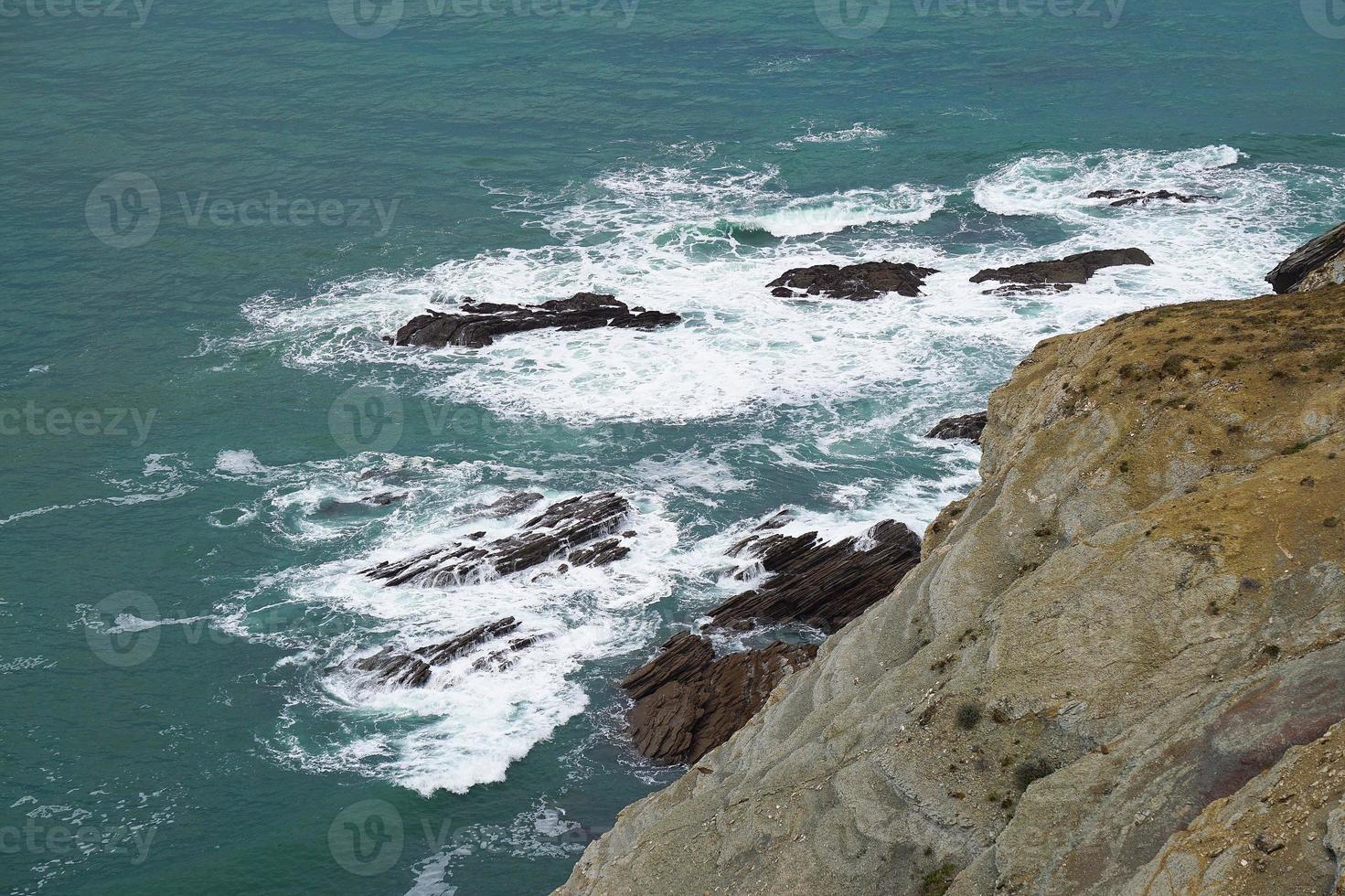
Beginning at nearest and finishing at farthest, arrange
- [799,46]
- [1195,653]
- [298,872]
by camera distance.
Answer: [1195,653], [298,872], [799,46]

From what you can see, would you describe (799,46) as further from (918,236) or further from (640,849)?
(640,849)

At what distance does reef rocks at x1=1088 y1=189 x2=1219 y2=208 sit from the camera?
3024 inches

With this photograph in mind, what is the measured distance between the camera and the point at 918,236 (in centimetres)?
7525

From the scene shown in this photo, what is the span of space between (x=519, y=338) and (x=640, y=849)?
42.6 metres

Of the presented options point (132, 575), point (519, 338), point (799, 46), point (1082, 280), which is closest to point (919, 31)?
point (799, 46)

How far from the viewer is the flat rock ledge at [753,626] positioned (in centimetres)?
3988

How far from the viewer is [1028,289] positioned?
6756 centimetres
